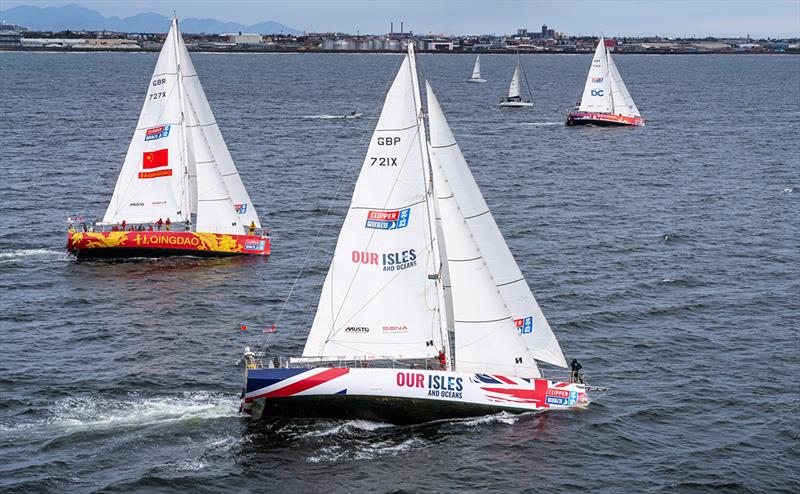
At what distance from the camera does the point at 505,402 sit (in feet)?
130

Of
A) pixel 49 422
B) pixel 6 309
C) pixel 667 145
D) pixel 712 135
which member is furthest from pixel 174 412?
pixel 712 135

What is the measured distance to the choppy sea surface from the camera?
119 ft

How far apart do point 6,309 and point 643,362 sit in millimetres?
31575

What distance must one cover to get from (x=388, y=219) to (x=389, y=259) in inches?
62.7

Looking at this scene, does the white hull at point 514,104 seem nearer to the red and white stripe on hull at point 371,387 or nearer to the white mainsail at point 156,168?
the white mainsail at point 156,168

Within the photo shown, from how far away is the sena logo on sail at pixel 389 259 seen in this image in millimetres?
39406

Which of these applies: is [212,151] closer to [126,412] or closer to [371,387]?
[126,412]

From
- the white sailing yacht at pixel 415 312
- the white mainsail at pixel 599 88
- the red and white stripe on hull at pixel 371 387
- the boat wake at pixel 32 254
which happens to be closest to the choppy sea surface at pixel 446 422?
the boat wake at pixel 32 254

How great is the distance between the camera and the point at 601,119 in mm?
139375

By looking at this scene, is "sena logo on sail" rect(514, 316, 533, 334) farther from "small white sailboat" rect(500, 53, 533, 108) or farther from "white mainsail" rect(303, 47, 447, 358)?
"small white sailboat" rect(500, 53, 533, 108)

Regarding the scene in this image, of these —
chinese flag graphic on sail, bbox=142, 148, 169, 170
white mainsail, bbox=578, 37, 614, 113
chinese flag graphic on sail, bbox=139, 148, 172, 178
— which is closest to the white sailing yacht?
Result: chinese flag graphic on sail, bbox=139, 148, 172, 178

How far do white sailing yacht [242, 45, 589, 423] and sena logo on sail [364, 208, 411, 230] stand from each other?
Result: 1.5 inches

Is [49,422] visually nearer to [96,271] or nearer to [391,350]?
[391,350]

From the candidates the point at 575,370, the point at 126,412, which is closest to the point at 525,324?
the point at 575,370
